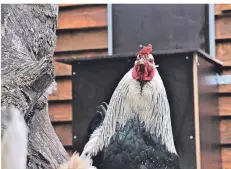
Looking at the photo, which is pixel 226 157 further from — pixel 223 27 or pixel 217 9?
pixel 217 9

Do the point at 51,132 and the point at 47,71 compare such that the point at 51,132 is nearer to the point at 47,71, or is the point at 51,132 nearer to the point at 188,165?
the point at 47,71

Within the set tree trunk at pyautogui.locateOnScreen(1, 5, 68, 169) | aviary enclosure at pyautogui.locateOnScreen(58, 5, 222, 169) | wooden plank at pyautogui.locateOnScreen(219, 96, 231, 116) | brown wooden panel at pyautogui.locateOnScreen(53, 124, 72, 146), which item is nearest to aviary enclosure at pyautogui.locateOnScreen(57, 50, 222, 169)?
aviary enclosure at pyautogui.locateOnScreen(58, 5, 222, 169)

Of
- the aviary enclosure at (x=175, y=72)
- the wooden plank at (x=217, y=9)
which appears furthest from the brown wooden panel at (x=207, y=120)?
the wooden plank at (x=217, y=9)

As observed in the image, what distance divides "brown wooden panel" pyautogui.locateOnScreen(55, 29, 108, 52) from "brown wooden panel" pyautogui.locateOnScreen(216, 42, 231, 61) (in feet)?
2.48

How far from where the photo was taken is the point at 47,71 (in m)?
2.03

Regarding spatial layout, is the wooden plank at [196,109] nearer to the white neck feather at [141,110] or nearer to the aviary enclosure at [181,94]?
the aviary enclosure at [181,94]

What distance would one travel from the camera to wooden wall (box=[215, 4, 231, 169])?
3.93 metres

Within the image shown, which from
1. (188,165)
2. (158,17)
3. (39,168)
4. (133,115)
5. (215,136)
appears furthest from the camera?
(158,17)

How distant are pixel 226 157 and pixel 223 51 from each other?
685 mm

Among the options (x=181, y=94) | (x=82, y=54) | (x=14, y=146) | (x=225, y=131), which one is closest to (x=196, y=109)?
(x=181, y=94)

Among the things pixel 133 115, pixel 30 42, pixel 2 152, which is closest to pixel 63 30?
pixel 133 115

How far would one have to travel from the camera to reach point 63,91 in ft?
14.0

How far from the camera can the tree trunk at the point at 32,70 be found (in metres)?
2.01

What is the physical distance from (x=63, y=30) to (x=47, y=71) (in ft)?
7.56
